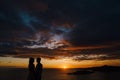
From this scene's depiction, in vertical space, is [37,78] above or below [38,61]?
below

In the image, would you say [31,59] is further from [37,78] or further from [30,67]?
[37,78]

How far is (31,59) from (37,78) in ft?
3.13

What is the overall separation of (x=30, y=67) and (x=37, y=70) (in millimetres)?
366

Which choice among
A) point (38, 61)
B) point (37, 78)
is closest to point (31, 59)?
point (38, 61)

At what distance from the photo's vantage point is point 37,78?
26.9ft

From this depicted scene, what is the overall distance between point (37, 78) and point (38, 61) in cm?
81

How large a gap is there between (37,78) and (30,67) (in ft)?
2.04

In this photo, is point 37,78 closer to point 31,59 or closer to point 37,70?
point 37,70

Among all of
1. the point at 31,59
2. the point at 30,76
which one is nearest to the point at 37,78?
the point at 30,76

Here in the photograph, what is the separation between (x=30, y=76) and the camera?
320 inches

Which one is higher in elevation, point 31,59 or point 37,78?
point 31,59

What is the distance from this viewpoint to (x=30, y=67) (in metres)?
8.19

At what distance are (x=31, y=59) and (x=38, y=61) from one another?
35 cm

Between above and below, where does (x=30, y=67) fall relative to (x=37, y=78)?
above
